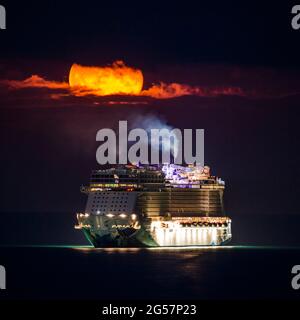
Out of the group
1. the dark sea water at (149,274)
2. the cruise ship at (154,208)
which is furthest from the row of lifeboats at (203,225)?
the dark sea water at (149,274)

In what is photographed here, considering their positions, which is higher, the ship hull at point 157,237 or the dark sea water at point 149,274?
the ship hull at point 157,237

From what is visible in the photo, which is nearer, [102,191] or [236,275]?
[236,275]

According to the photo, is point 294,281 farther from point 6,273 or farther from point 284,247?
point 284,247

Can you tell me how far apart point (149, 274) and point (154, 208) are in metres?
27.0

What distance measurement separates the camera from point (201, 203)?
166875mm

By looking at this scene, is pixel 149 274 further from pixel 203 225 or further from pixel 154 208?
pixel 203 225

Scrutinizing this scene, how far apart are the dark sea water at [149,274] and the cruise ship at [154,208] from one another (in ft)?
5.26

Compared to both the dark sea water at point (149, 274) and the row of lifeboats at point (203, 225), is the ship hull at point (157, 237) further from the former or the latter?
the dark sea water at point (149, 274)

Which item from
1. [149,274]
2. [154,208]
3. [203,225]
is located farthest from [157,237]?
[149,274]

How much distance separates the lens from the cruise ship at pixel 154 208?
518 ft

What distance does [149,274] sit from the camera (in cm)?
13475
